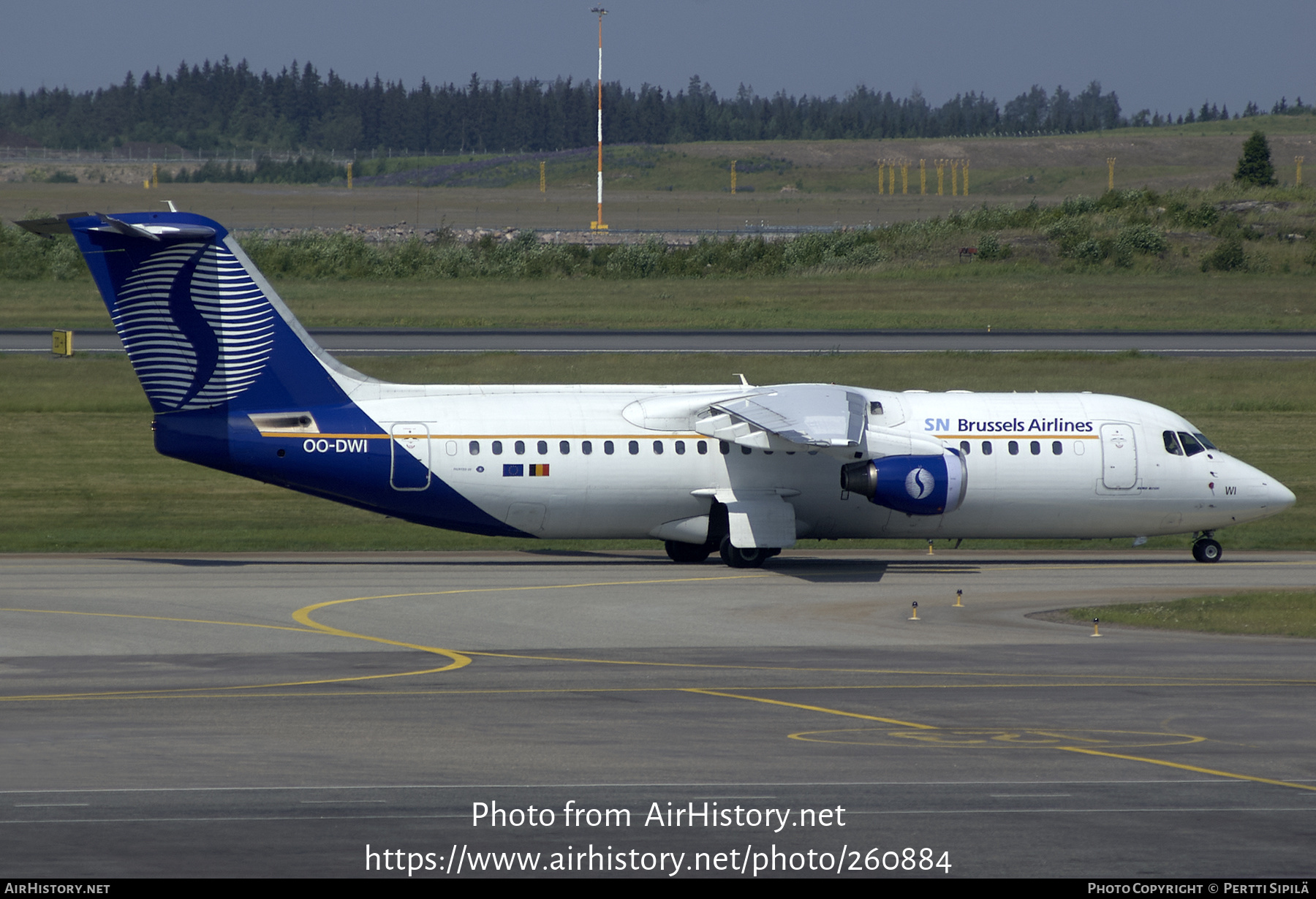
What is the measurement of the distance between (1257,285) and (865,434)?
54.7m

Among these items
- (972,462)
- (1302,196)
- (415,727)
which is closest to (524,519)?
(972,462)

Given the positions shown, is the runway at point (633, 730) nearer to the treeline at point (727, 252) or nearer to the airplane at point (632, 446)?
the airplane at point (632, 446)

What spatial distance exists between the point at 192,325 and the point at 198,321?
148mm

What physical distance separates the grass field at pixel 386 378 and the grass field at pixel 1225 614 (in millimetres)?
9625

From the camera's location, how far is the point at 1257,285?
78.8m

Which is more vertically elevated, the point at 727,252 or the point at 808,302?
the point at 727,252

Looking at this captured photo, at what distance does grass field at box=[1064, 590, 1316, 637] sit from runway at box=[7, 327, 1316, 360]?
105 ft

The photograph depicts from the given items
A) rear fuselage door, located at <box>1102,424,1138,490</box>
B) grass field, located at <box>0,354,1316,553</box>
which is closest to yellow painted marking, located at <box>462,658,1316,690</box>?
rear fuselage door, located at <box>1102,424,1138,490</box>

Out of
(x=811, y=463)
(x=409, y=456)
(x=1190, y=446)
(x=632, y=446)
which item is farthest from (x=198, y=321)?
(x=1190, y=446)

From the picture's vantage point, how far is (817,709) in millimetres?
19266

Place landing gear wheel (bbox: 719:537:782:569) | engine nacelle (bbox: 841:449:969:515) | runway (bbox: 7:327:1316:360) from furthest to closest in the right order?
runway (bbox: 7:327:1316:360), landing gear wheel (bbox: 719:537:782:569), engine nacelle (bbox: 841:449:969:515)

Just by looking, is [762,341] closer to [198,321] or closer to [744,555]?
[744,555]

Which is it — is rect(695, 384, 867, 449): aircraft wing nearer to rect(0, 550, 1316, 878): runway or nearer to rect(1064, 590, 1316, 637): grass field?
rect(0, 550, 1316, 878): runway

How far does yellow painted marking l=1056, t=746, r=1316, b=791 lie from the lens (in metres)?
15.7
